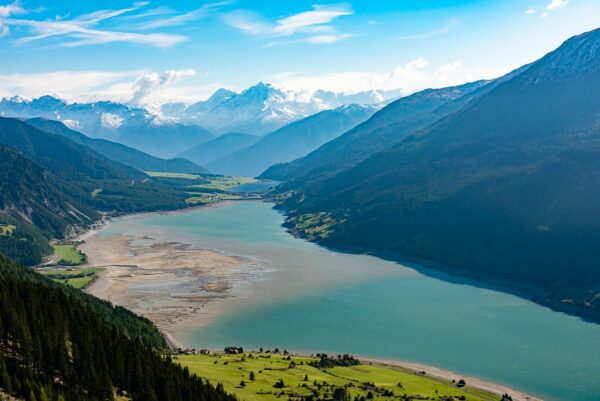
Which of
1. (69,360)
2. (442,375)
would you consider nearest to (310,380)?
(442,375)

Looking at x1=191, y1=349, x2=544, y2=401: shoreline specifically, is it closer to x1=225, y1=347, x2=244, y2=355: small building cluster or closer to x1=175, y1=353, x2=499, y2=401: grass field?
x1=175, y1=353, x2=499, y2=401: grass field

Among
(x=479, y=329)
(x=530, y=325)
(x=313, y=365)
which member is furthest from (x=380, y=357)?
(x=530, y=325)

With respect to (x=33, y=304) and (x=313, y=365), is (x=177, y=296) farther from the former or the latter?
(x=33, y=304)

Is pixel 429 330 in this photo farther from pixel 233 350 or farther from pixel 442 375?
pixel 233 350

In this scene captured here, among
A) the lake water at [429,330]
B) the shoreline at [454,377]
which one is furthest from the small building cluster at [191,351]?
the shoreline at [454,377]

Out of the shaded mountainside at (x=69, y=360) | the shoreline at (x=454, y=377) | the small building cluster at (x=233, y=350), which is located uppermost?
the shaded mountainside at (x=69, y=360)

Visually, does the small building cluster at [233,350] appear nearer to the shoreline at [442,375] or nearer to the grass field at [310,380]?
the shoreline at [442,375]

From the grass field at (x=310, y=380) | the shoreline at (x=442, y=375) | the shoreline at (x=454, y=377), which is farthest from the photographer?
the shoreline at (x=442, y=375)

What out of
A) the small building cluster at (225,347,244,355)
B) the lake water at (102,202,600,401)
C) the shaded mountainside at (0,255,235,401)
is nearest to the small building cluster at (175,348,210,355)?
the small building cluster at (225,347,244,355)
